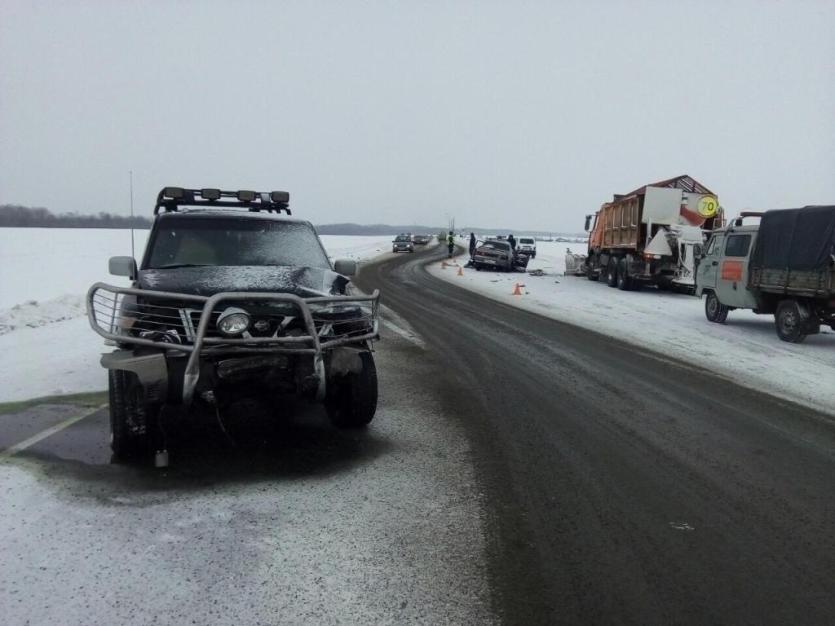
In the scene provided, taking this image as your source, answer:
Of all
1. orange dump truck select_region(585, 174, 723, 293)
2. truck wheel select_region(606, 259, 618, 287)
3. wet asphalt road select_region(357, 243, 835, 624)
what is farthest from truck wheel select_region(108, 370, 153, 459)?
truck wheel select_region(606, 259, 618, 287)

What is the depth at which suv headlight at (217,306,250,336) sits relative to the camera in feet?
13.4

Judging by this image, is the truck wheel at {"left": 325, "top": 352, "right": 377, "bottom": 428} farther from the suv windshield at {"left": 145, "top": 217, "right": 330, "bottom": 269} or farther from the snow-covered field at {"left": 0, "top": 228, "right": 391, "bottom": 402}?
the snow-covered field at {"left": 0, "top": 228, "right": 391, "bottom": 402}

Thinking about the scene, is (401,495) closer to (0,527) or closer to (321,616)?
(321,616)

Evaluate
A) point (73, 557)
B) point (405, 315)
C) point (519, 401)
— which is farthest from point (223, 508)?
point (405, 315)

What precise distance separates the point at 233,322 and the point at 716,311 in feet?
39.7

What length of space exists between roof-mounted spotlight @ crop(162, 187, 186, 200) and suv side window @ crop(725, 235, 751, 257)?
10948mm

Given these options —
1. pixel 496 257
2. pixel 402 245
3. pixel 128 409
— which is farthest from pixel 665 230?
pixel 402 245

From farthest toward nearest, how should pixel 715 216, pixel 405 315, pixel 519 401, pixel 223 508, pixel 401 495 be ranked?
pixel 715 216 < pixel 405 315 < pixel 519 401 < pixel 401 495 < pixel 223 508

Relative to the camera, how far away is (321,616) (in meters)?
2.61

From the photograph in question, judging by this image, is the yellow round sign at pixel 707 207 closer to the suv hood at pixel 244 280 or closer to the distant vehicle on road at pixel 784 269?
the distant vehicle on road at pixel 784 269

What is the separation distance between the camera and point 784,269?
11.0 m

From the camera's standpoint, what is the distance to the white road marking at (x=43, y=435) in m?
4.43

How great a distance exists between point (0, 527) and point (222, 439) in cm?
173

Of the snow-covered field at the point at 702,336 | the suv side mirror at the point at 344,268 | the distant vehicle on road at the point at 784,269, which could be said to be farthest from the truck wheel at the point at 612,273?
Result: the suv side mirror at the point at 344,268
